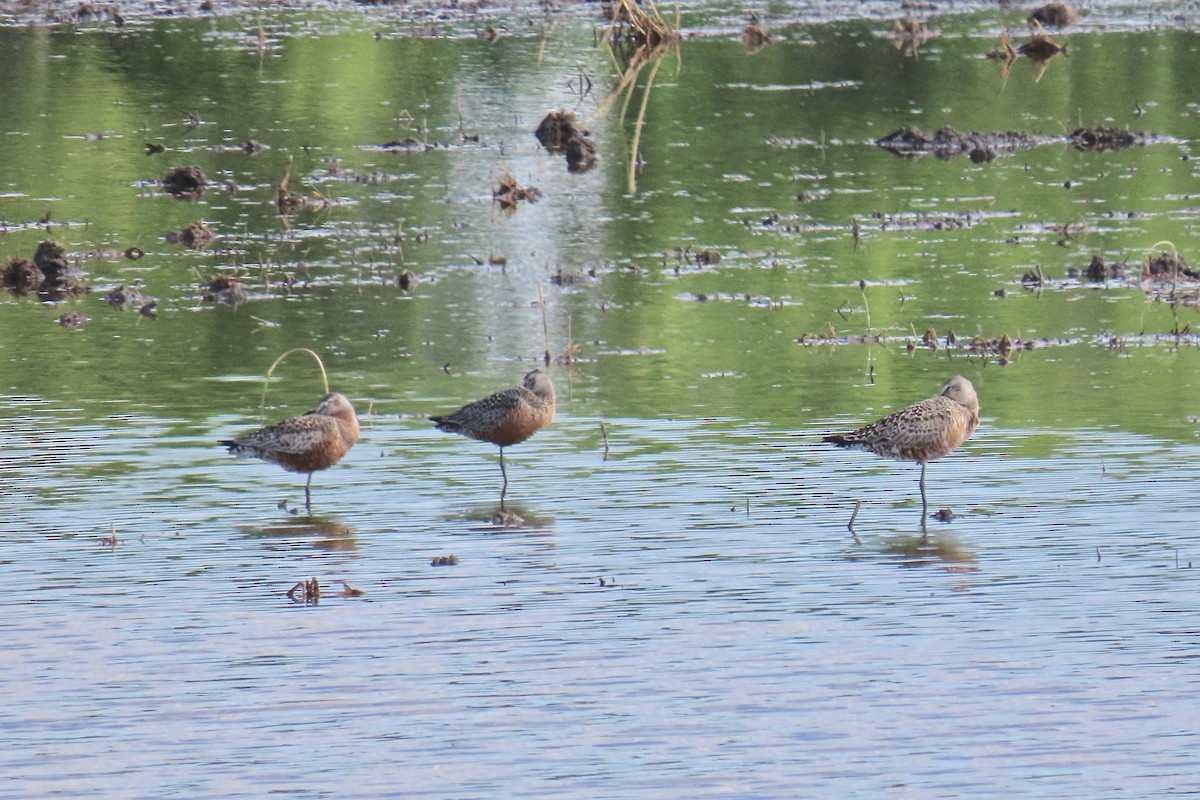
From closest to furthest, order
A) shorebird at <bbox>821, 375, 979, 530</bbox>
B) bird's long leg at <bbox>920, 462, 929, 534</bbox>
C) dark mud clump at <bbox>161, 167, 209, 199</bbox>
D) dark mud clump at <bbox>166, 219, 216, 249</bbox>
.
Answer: bird's long leg at <bbox>920, 462, 929, 534</bbox>, shorebird at <bbox>821, 375, 979, 530</bbox>, dark mud clump at <bbox>166, 219, 216, 249</bbox>, dark mud clump at <bbox>161, 167, 209, 199</bbox>

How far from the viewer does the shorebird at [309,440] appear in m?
16.4

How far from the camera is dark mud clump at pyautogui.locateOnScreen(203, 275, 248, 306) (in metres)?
25.5

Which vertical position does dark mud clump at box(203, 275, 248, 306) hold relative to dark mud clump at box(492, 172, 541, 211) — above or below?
below

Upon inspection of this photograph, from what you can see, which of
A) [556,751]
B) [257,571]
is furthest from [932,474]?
[556,751]

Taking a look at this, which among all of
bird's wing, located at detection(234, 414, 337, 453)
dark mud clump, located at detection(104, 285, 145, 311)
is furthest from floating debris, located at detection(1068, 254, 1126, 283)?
bird's wing, located at detection(234, 414, 337, 453)

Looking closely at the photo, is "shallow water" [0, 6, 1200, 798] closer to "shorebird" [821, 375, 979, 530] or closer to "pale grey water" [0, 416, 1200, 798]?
"pale grey water" [0, 416, 1200, 798]

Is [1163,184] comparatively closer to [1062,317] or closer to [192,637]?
[1062,317]

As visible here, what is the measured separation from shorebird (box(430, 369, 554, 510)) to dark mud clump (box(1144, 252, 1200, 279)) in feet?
33.0

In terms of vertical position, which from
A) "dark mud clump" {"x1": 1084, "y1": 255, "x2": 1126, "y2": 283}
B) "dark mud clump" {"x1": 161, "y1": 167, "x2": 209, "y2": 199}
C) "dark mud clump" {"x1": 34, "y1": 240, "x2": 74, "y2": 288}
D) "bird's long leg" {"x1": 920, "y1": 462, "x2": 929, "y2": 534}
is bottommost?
"bird's long leg" {"x1": 920, "y1": 462, "x2": 929, "y2": 534}

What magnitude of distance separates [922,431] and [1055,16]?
41532mm

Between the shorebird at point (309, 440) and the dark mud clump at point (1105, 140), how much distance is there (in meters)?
22.1

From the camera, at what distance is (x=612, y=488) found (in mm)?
16484

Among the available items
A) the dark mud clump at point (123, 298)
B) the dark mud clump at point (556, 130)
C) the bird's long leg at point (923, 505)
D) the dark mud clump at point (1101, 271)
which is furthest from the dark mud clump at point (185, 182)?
the bird's long leg at point (923, 505)

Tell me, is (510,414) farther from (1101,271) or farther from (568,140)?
(568,140)
